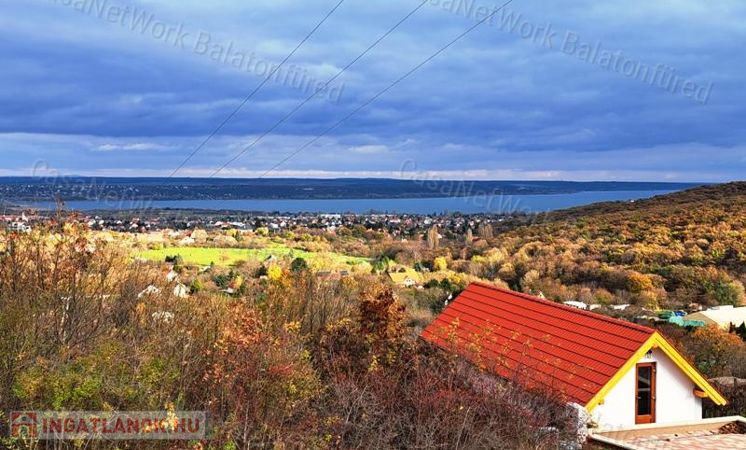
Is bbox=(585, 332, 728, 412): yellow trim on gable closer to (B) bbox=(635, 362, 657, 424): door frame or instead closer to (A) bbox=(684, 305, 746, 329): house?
(B) bbox=(635, 362, 657, 424): door frame

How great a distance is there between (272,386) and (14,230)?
17.9ft

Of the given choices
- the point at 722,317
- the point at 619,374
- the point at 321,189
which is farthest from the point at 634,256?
the point at 321,189

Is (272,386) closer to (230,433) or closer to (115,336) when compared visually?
(230,433)

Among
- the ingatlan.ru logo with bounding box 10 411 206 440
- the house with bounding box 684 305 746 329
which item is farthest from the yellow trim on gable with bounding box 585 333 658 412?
the house with bounding box 684 305 746 329

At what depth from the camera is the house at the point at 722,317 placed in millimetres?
26827

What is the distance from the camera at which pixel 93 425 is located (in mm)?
7297

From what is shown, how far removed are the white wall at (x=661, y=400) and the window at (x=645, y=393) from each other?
0.10 m

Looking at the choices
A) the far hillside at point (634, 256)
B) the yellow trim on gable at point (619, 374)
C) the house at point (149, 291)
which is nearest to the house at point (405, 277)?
the far hillside at point (634, 256)

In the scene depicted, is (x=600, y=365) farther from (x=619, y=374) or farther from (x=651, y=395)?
(x=651, y=395)

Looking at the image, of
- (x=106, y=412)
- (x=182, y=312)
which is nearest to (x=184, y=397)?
(x=106, y=412)

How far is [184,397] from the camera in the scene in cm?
901

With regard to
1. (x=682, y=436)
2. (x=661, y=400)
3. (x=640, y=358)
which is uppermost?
(x=640, y=358)

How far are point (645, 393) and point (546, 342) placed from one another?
7.22ft

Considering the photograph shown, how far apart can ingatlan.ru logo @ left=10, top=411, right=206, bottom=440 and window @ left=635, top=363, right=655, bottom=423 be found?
10217 mm
